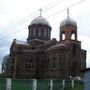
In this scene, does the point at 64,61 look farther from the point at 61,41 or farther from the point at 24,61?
the point at 24,61

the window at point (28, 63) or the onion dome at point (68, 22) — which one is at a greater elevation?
the onion dome at point (68, 22)

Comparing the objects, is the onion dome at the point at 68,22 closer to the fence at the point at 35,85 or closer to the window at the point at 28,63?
the window at the point at 28,63

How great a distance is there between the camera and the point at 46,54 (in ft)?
132

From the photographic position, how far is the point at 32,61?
137ft

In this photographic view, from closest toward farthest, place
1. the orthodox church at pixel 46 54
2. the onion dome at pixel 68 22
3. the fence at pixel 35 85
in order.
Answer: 1. the fence at pixel 35 85
2. the orthodox church at pixel 46 54
3. the onion dome at pixel 68 22

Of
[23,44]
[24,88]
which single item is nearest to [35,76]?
[23,44]

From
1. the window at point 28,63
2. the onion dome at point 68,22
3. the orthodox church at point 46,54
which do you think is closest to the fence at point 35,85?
the orthodox church at point 46,54

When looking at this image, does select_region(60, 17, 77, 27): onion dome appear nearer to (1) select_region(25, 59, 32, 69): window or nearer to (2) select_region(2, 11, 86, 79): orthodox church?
(2) select_region(2, 11, 86, 79): orthodox church

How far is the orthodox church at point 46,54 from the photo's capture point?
120ft

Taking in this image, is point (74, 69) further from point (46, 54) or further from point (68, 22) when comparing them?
point (68, 22)

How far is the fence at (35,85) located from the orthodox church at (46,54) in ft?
33.9

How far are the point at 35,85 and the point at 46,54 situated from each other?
1847cm

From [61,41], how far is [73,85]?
1386cm

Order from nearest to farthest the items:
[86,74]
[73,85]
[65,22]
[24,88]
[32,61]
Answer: [86,74] → [24,88] → [73,85] → [65,22] → [32,61]
